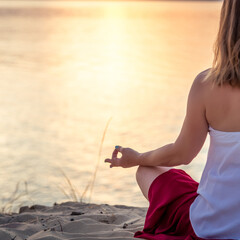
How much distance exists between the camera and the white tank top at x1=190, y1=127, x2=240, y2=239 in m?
2.49

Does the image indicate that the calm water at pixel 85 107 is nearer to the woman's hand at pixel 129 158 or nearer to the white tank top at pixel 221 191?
the woman's hand at pixel 129 158

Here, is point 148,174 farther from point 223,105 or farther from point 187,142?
point 223,105

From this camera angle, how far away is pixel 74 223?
10.8 feet

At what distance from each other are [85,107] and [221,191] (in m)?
6.36

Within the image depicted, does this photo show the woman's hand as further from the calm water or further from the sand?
the calm water

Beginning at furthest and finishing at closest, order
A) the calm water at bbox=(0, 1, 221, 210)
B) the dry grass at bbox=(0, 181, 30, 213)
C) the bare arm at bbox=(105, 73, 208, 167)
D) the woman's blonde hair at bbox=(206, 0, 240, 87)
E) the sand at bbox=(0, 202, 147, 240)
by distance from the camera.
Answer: the calm water at bbox=(0, 1, 221, 210) → the dry grass at bbox=(0, 181, 30, 213) → the sand at bbox=(0, 202, 147, 240) → the bare arm at bbox=(105, 73, 208, 167) → the woman's blonde hair at bbox=(206, 0, 240, 87)

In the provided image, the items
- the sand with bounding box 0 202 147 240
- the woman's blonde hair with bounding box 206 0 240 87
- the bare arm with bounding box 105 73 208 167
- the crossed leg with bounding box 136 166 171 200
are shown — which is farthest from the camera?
the sand with bounding box 0 202 147 240

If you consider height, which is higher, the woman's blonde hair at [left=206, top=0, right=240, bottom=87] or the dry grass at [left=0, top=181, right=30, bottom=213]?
the woman's blonde hair at [left=206, top=0, right=240, bottom=87]

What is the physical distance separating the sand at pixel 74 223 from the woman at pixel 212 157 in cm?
26

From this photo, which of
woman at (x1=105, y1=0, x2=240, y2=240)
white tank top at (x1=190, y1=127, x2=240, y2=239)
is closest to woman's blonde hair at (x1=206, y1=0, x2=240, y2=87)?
woman at (x1=105, y1=0, x2=240, y2=240)

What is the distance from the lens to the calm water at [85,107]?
6.02m

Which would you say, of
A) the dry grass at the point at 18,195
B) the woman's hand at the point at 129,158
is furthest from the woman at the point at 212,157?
the dry grass at the point at 18,195

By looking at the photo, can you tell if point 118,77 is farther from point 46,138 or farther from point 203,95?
point 203,95

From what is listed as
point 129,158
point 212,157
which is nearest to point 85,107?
point 129,158
